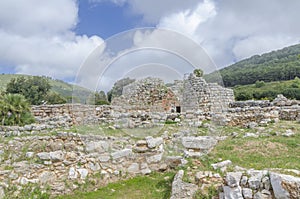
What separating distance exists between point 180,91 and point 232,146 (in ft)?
37.0

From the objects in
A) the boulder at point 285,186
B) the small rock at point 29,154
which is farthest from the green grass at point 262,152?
the small rock at point 29,154

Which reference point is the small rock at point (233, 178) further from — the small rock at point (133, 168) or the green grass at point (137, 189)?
the small rock at point (133, 168)

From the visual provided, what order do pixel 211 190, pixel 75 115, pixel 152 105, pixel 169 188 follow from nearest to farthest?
pixel 211 190 < pixel 169 188 < pixel 75 115 < pixel 152 105

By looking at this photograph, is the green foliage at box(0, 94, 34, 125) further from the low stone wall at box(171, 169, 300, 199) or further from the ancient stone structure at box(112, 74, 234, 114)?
the low stone wall at box(171, 169, 300, 199)

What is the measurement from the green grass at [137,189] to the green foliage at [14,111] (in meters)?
7.07

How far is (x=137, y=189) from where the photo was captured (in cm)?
678

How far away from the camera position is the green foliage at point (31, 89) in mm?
37281

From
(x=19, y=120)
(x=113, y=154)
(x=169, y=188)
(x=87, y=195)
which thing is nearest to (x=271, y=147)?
(x=169, y=188)

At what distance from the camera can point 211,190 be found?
221 inches

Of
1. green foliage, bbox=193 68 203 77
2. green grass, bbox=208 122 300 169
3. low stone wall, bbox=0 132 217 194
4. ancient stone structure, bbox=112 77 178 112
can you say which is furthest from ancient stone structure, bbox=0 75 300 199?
ancient stone structure, bbox=112 77 178 112

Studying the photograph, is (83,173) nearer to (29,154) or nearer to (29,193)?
(29,193)

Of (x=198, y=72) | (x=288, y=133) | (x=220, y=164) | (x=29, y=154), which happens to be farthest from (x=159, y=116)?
(x=220, y=164)

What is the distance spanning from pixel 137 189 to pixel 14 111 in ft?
27.4

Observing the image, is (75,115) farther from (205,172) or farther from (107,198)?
(205,172)
